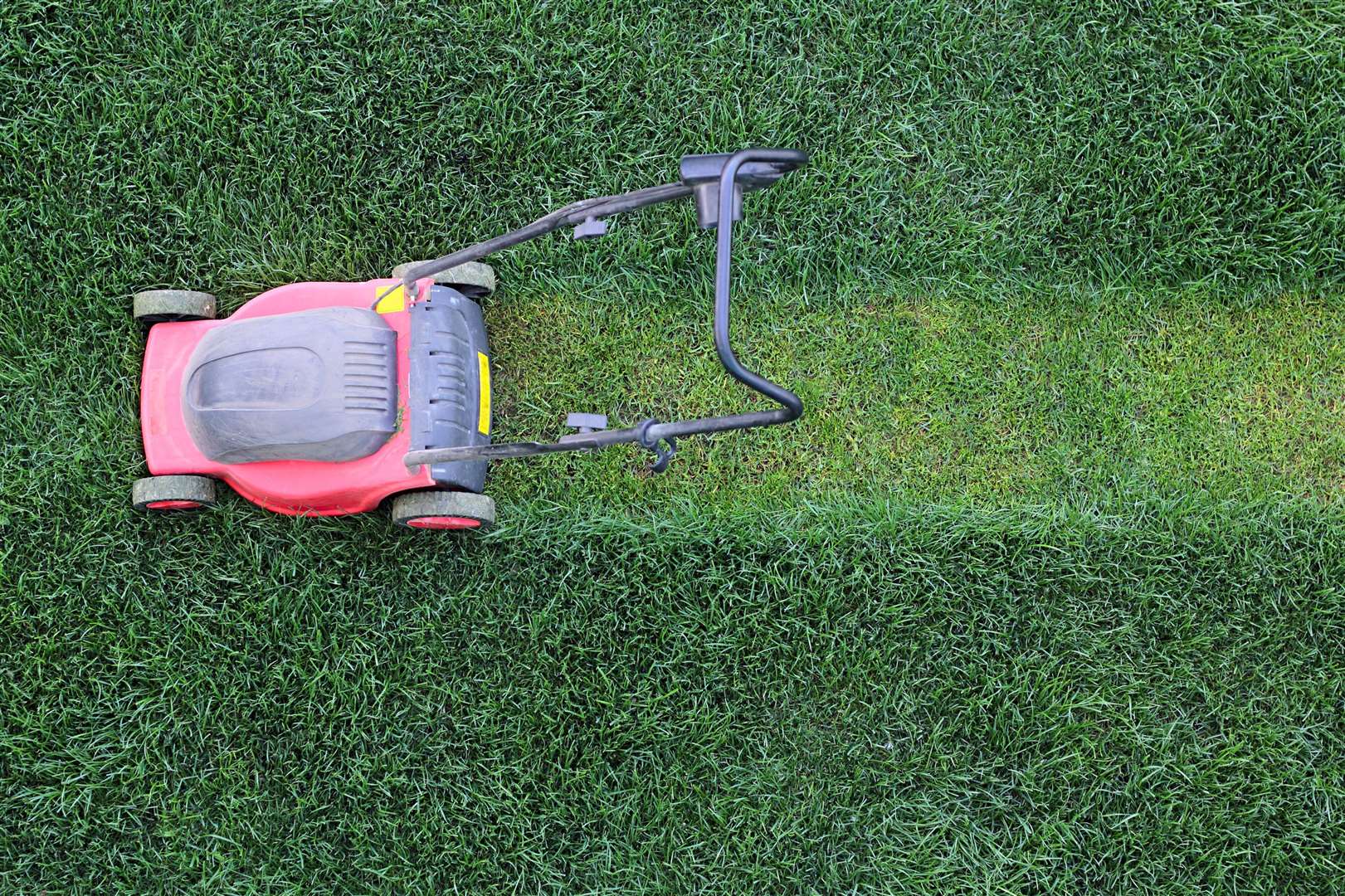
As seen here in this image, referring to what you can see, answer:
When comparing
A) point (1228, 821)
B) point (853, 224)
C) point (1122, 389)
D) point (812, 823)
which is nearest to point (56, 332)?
point (853, 224)

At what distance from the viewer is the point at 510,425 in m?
2.43

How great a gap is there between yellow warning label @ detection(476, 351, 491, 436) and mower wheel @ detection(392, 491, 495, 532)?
0.17 meters

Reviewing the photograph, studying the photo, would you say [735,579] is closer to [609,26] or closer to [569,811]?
[569,811]

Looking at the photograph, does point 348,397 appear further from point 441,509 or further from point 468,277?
point 468,277

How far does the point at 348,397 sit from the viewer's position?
195 cm

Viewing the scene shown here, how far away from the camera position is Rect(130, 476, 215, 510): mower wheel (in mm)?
2148

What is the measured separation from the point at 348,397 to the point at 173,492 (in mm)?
564

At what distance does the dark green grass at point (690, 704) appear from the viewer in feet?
7.44

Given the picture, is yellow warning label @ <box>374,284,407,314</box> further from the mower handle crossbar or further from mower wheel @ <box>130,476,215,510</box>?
mower wheel @ <box>130,476,215,510</box>

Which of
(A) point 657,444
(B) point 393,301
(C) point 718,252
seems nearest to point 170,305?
(B) point 393,301

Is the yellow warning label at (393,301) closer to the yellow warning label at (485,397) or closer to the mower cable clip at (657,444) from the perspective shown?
the yellow warning label at (485,397)

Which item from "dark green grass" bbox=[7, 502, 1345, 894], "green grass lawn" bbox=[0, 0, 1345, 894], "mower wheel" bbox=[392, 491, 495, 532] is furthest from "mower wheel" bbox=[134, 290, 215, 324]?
"mower wheel" bbox=[392, 491, 495, 532]

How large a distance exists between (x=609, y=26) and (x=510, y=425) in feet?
3.68

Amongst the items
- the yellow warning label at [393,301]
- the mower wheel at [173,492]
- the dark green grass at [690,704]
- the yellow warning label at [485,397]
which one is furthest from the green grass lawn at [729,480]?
the yellow warning label at [393,301]
